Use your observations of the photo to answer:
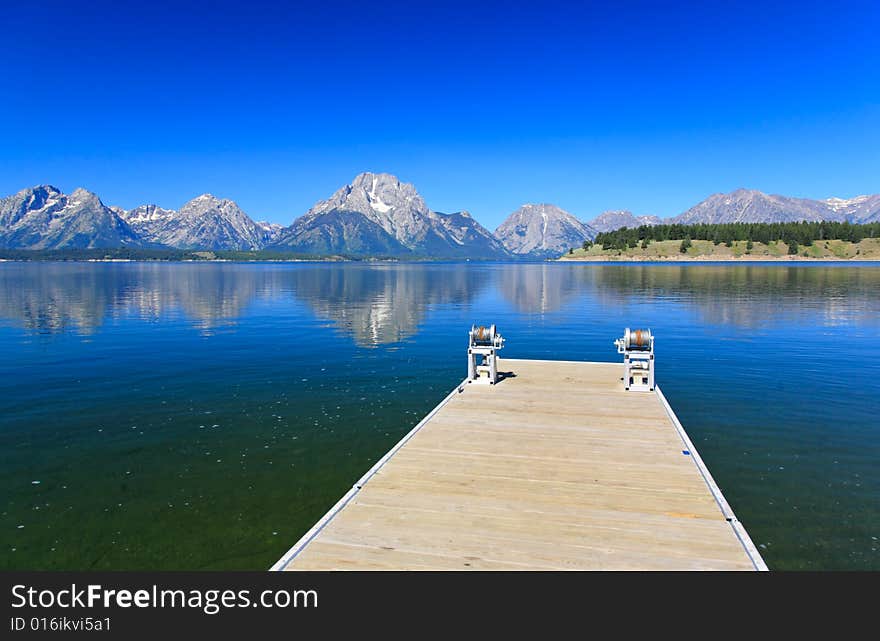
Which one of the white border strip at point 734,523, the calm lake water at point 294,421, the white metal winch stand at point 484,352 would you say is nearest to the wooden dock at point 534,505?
the white border strip at point 734,523

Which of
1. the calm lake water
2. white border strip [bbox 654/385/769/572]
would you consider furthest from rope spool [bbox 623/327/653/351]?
white border strip [bbox 654/385/769/572]

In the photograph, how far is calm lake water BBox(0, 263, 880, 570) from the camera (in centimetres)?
1277

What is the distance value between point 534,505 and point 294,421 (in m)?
12.6

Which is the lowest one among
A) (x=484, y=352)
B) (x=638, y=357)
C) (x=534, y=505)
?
(x=534, y=505)

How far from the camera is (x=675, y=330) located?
4519 centimetres

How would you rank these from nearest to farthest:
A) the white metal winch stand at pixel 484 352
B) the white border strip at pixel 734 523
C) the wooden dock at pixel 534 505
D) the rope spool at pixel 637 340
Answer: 1. the white border strip at pixel 734 523
2. the wooden dock at pixel 534 505
3. the rope spool at pixel 637 340
4. the white metal winch stand at pixel 484 352

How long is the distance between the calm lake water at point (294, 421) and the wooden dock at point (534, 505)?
224 cm

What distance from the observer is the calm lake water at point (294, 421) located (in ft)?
41.9

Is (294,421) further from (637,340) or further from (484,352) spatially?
(637,340)

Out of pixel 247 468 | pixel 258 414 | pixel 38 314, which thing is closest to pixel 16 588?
pixel 247 468

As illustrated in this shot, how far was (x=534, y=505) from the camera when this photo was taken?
36.9 feet

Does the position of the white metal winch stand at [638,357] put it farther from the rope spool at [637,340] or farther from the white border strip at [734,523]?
the white border strip at [734,523]

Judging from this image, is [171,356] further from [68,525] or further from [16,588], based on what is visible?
[16,588]

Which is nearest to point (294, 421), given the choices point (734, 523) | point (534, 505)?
point (534, 505)
